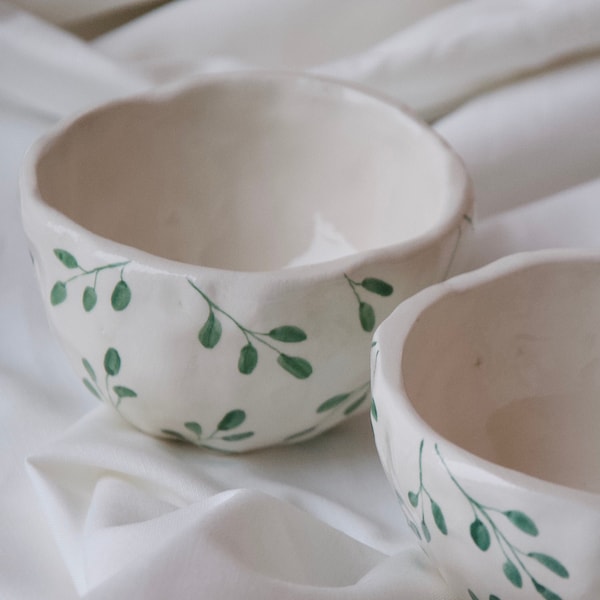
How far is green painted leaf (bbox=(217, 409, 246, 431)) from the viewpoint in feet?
1.70

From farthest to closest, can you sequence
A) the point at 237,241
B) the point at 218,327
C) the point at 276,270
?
the point at 237,241
the point at 276,270
the point at 218,327

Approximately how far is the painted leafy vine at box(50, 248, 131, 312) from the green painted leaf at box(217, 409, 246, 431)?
8cm

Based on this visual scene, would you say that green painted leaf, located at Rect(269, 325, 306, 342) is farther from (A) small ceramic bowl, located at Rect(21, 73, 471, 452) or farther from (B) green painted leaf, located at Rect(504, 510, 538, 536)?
(B) green painted leaf, located at Rect(504, 510, 538, 536)

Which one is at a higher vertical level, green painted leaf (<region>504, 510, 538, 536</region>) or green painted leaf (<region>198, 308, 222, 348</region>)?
green painted leaf (<region>504, 510, 538, 536</region>)

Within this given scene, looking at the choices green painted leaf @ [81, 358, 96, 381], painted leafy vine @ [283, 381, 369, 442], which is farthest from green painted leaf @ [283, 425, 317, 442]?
green painted leaf @ [81, 358, 96, 381]

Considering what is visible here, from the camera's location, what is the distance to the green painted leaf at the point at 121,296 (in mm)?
487

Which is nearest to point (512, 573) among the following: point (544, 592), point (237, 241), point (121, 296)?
point (544, 592)

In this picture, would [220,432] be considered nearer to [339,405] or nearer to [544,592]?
[339,405]

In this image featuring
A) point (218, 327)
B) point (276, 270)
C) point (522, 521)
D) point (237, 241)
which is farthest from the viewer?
point (237, 241)

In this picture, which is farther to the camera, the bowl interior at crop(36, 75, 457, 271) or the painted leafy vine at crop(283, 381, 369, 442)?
the bowl interior at crop(36, 75, 457, 271)

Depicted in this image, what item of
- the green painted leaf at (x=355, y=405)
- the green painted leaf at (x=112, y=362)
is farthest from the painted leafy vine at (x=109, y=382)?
the green painted leaf at (x=355, y=405)

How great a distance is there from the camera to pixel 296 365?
19.7 inches

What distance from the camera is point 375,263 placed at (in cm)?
49

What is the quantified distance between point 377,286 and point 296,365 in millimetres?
54
